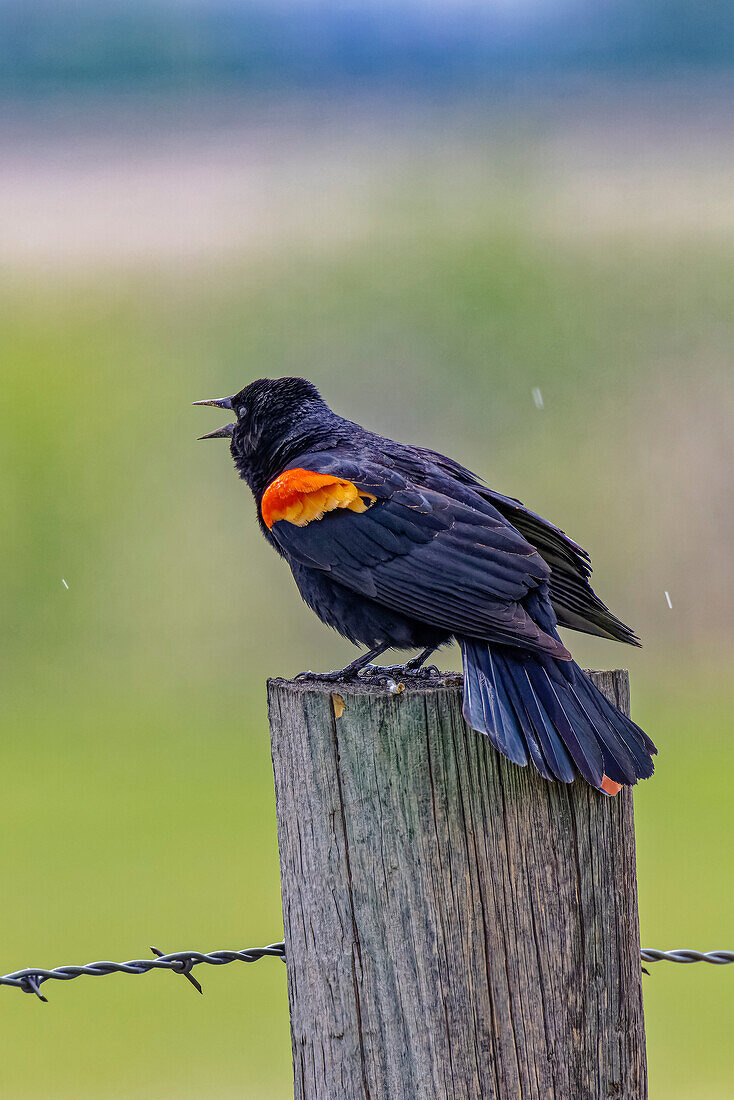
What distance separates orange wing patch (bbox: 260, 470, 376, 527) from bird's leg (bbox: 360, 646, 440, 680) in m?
0.43

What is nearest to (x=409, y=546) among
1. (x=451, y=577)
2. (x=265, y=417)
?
(x=451, y=577)

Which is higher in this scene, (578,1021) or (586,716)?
(586,716)

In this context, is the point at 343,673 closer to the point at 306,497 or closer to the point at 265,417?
the point at 306,497

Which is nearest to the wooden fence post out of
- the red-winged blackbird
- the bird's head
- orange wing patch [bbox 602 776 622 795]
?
orange wing patch [bbox 602 776 622 795]

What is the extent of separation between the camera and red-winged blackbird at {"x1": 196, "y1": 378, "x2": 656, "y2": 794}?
2.04 m

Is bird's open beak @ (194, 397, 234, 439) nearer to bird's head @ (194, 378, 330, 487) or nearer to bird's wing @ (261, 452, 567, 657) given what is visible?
bird's head @ (194, 378, 330, 487)

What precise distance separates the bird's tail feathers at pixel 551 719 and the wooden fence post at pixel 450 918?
0.03 meters

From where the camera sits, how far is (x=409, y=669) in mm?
2750

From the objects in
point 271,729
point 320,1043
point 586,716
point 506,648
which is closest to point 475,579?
point 506,648

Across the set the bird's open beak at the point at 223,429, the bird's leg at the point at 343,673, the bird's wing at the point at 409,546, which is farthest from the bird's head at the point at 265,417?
the bird's leg at the point at 343,673

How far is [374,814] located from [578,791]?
0.38 m

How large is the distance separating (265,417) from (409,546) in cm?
104

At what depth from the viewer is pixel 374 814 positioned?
1.81m

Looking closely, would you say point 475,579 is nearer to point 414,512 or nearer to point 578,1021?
point 414,512
